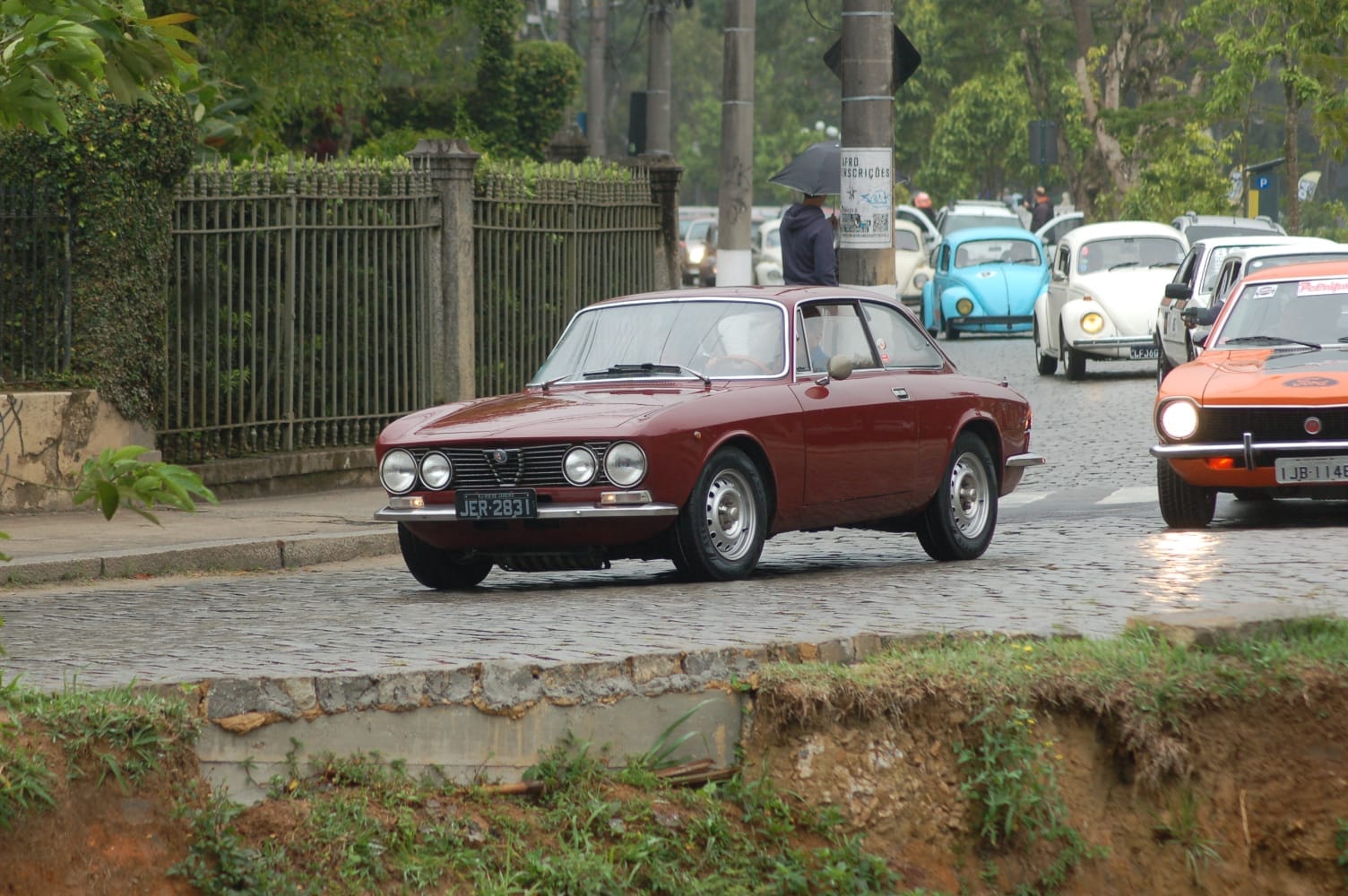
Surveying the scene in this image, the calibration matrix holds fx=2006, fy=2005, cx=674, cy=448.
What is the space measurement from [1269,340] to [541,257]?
6.87 meters

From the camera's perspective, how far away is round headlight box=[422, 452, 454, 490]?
867cm

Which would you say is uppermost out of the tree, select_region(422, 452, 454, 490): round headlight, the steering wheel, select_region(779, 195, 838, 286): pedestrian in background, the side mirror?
the tree

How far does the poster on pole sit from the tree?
894 centimetres

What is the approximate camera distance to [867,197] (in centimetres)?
1383

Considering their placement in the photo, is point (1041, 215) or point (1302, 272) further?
point (1041, 215)

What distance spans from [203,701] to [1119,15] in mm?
46050

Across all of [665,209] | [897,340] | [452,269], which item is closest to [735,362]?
[897,340]

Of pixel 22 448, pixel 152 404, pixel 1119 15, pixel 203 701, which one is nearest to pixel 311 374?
pixel 152 404

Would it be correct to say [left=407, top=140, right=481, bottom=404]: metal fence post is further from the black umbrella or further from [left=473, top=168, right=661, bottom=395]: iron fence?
the black umbrella

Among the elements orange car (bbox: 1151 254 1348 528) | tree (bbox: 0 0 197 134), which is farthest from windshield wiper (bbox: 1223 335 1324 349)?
tree (bbox: 0 0 197 134)

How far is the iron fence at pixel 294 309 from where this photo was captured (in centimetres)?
1330

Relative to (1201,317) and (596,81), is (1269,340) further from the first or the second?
(596,81)

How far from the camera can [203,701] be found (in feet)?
18.1

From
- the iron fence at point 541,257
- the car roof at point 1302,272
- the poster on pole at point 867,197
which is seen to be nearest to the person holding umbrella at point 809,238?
the poster on pole at point 867,197
